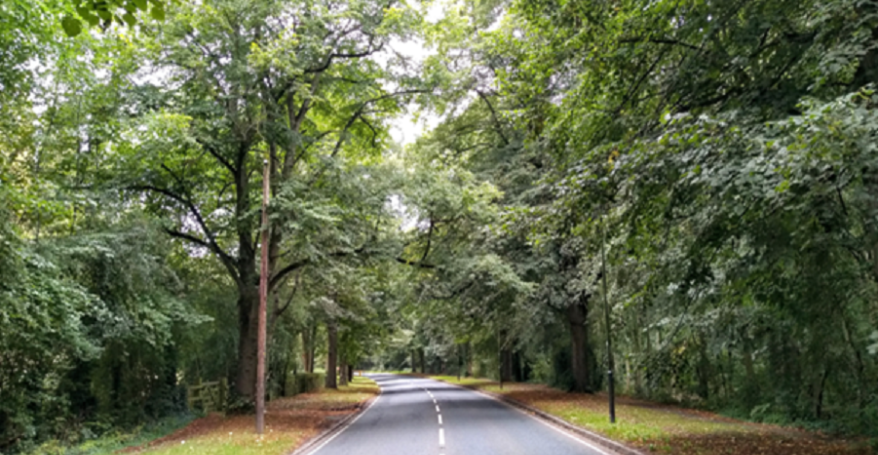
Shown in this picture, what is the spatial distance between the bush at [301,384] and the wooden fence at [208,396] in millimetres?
9071

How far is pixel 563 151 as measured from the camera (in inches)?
465

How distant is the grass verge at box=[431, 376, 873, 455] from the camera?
1056cm

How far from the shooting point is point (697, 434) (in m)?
12.8

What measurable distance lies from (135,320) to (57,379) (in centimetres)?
298

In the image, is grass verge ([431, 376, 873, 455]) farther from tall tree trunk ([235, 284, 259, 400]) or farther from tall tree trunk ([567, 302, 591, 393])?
tall tree trunk ([235, 284, 259, 400])

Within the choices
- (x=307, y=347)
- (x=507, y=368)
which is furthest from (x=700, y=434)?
(x=507, y=368)

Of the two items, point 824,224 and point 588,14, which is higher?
point 588,14

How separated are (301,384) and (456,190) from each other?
21.4 meters

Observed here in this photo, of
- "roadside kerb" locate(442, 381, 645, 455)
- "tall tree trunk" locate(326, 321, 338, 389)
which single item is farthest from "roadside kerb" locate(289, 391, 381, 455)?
"tall tree trunk" locate(326, 321, 338, 389)

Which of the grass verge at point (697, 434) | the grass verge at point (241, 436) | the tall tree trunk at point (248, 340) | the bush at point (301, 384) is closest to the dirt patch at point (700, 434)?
the grass verge at point (697, 434)

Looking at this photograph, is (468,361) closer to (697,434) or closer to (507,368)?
(507,368)

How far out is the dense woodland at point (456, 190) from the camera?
809 cm

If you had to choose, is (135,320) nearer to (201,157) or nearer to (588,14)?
(201,157)

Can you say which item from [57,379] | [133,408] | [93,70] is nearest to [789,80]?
[93,70]
